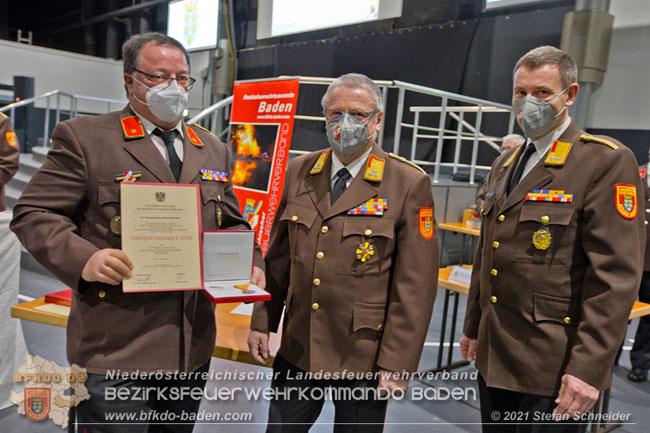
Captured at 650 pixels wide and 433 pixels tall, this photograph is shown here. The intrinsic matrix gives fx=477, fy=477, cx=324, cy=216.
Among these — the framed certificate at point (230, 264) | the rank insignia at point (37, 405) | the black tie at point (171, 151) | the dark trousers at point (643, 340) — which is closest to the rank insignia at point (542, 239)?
the framed certificate at point (230, 264)

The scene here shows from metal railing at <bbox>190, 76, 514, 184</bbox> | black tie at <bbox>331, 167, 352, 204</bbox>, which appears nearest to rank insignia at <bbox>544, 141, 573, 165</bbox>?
black tie at <bbox>331, 167, 352, 204</bbox>

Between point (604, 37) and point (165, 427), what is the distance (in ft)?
20.6

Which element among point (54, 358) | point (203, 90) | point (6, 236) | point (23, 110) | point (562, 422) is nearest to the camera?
point (562, 422)

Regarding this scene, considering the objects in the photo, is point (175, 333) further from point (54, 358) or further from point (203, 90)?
point (203, 90)

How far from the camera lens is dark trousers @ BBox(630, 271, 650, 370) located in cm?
354

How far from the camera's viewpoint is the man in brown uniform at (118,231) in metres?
1.25

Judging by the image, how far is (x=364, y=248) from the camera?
1468 millimetres

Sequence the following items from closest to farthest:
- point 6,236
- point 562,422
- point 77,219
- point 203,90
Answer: point 77,219, point 562,422, point 6,236, point 203,90

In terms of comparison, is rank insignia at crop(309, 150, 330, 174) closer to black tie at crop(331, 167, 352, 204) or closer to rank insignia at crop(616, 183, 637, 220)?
black tie at crop(331, 167, 352, 204)

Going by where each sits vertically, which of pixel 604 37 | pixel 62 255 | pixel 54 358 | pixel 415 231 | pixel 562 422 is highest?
pixel 604 37

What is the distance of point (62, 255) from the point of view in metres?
1.23

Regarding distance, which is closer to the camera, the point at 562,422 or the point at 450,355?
the point at 562,422

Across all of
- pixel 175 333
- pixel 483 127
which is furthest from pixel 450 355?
pixel 483 127
